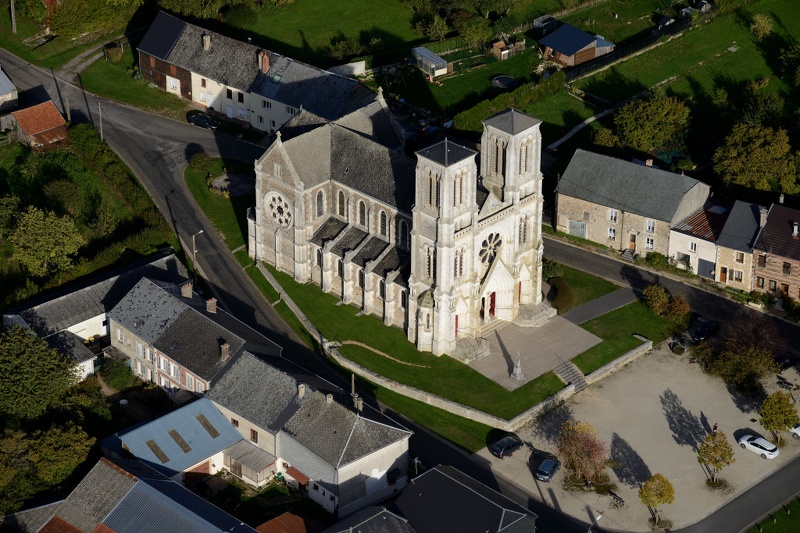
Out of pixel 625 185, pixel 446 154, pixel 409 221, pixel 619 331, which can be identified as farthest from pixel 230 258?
pixel 625 185

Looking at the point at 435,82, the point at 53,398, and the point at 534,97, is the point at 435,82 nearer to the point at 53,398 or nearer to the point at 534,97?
the point at 534,97

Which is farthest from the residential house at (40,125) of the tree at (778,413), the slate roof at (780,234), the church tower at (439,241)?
the tree at (778,413)

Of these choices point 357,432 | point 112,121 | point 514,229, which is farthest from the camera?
point 112,121

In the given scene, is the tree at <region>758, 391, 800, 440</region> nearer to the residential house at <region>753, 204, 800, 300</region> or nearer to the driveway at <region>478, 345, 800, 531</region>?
the driveway at <region>478, 345, 800, 531</region>

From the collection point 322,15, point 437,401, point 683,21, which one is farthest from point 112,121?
point 683,21

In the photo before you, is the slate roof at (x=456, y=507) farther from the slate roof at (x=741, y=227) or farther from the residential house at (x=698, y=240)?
the slate roof at (x=741, y=227)

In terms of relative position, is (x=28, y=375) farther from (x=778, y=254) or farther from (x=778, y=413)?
(x=778, y=254)

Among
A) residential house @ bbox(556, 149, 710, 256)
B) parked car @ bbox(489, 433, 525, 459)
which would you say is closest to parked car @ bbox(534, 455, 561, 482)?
parked car @ bbox(489, 433, 525, 459)
